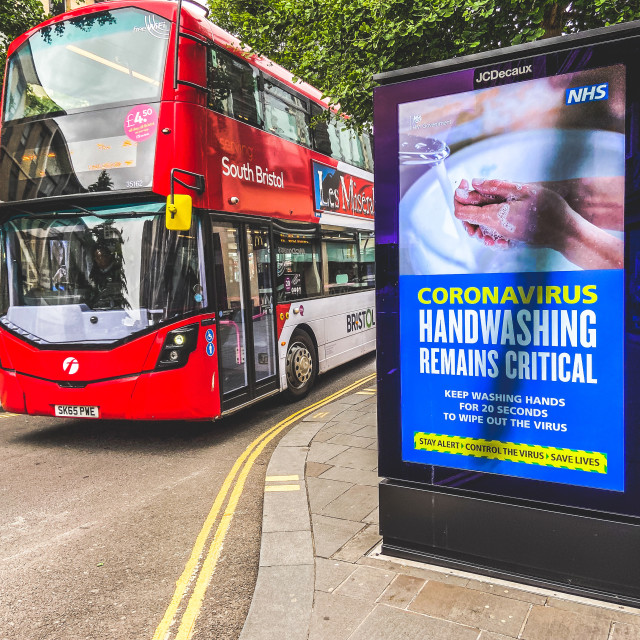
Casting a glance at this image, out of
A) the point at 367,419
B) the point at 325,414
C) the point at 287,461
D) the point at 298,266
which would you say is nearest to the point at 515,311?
the point at 287,461

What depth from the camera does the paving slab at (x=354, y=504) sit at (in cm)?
425

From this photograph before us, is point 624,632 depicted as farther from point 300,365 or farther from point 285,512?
point 300,365

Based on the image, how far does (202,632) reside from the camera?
10.1ft

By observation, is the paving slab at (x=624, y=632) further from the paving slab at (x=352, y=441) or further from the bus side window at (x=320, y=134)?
the bus side window at (x=320, y=134)

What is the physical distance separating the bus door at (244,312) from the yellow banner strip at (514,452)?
3.59 metres

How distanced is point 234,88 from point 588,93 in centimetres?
501

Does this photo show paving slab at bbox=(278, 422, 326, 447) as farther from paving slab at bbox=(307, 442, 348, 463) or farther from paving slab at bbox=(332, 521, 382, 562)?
paving slab at bbox=(332, 521, 382, 562)

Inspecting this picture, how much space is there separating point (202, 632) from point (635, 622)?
6.75ft

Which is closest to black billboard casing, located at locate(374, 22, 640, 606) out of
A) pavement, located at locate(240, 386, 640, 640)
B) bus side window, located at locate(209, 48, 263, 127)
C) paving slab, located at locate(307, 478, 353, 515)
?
pavement, located at locate(240, 386, 640, 640)

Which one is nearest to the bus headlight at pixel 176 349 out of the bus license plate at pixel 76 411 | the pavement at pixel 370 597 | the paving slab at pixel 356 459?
the bus license plate at pixel 76 411

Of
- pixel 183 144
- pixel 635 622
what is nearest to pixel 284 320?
pixel 183 144

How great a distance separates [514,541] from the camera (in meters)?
3.19

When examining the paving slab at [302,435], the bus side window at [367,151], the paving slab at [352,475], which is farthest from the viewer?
the bus side window at [367,151]

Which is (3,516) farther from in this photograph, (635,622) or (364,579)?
(635,622)
